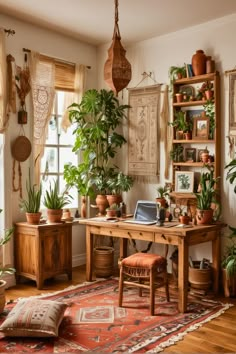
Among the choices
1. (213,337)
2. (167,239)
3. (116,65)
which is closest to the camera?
(213,337)

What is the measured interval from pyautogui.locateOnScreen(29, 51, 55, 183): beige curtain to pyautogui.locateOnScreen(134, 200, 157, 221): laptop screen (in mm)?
1278

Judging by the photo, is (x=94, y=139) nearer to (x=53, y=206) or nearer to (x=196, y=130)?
(x=53, y=206)

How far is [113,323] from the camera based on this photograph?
349 cm

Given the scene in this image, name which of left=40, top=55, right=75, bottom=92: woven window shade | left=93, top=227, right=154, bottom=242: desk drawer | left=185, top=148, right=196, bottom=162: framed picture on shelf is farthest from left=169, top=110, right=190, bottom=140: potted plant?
left=40, top=55, right=75, bottom=92: woven window shade

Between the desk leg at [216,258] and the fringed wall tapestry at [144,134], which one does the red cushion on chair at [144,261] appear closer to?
the desk leg at [216,258]

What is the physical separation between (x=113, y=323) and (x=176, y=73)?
2884 millimetres

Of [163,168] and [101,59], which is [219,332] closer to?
[163,168]

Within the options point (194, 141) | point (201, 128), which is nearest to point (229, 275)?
point (194, 141)

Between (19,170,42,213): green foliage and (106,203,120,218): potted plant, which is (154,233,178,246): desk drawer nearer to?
(106,203,120,218): potted plant

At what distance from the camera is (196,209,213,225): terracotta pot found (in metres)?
→ 4.23

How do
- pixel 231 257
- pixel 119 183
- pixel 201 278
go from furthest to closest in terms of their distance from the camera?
pixel 119 183, pixel 201 278, pixel 231 257

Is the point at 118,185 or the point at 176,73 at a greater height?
the point at 176,73

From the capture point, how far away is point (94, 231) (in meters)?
4.64

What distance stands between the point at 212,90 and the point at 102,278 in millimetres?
2486
